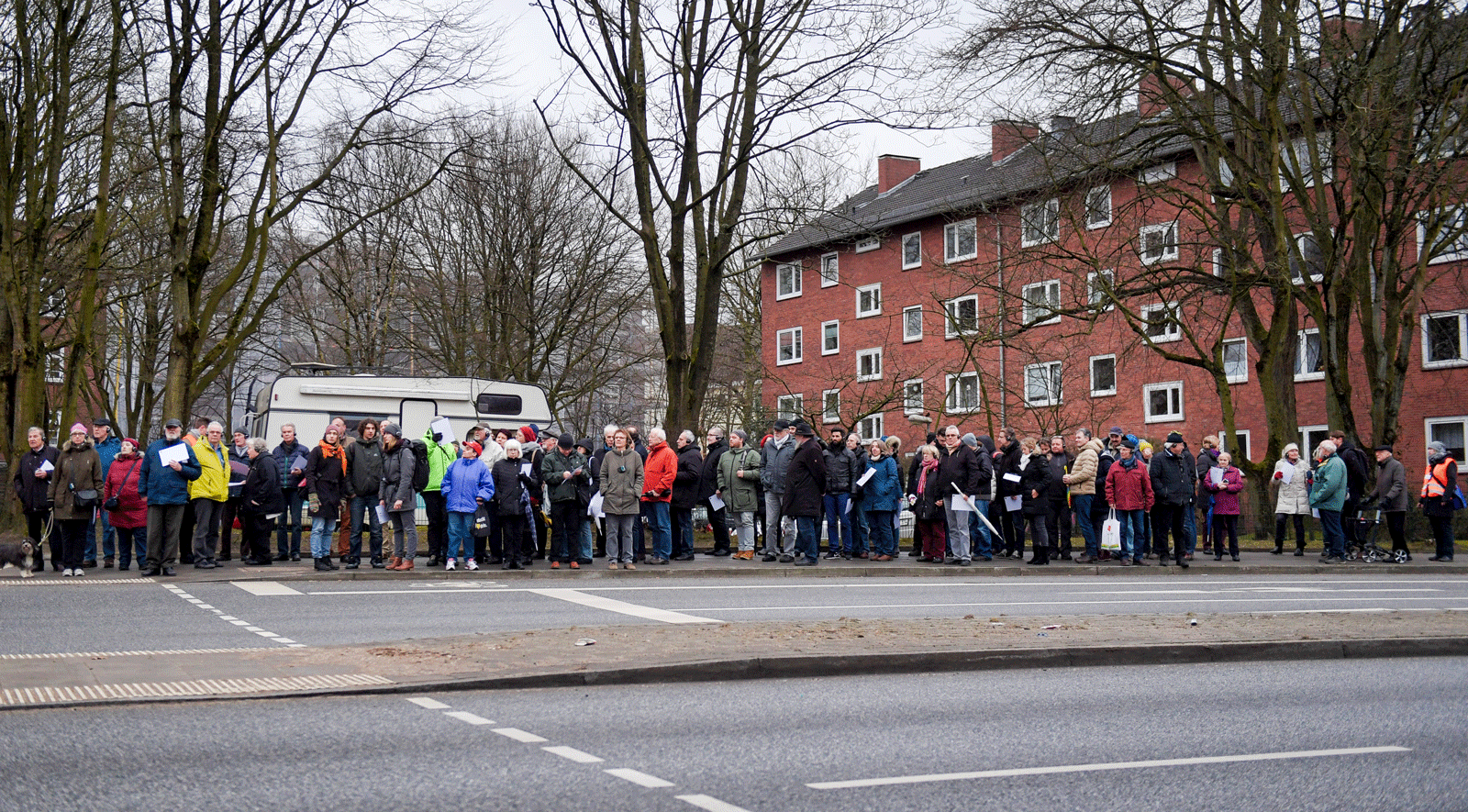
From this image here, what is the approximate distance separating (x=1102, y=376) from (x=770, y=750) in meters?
45.8

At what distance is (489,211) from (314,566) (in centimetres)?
2271

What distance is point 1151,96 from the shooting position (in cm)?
2780

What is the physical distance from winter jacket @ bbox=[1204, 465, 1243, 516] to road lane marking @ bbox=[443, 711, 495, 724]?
1731 centimetres

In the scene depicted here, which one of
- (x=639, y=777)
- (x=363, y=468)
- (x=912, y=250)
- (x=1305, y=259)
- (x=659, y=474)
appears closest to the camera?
(x=639, y=777)

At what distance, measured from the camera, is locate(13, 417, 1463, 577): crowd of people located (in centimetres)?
1703

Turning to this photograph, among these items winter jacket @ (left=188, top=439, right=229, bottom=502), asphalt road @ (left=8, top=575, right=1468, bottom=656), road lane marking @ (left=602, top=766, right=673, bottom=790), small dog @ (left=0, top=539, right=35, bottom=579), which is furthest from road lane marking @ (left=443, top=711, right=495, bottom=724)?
small dog @ (left=0, top=539, right=35, bottom=579)

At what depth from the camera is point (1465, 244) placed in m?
27.8

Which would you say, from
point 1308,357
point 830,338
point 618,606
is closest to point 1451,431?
point 1308,357

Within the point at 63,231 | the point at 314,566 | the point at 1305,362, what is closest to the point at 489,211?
the point at 63,231

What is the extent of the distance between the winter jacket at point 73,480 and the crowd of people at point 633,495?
24 millimetres

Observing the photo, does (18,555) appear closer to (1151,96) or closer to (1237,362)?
(1151,96)

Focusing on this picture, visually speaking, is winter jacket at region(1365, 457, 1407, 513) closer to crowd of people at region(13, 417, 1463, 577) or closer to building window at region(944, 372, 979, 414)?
crowd of people at region(13, 417, 1463, 577)

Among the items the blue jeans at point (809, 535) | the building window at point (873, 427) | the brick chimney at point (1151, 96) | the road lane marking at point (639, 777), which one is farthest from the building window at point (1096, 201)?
the building window at point (873, 427)

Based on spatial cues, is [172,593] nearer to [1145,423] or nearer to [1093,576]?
[1093,576]
